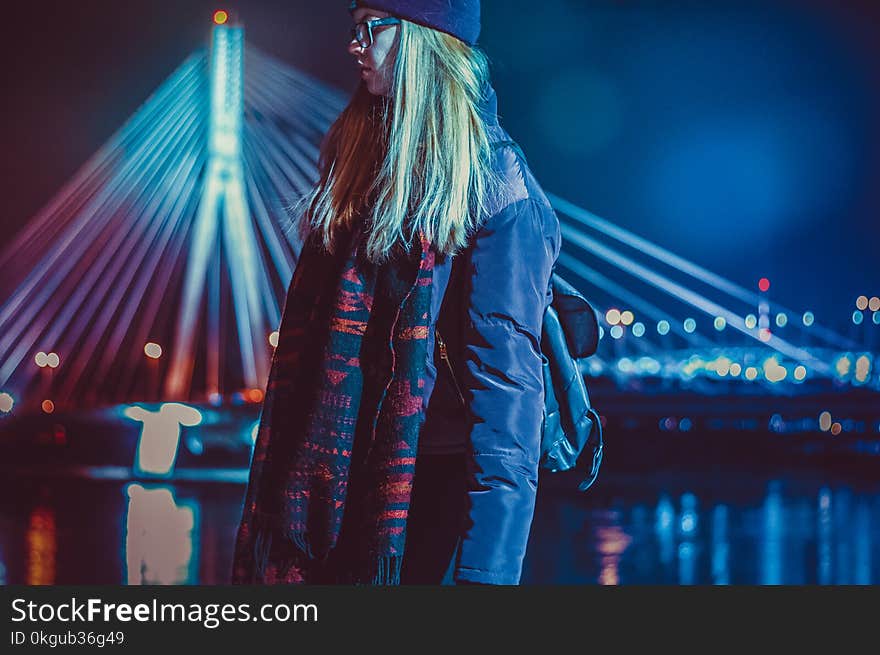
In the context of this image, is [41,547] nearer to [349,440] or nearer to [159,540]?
[159,540]

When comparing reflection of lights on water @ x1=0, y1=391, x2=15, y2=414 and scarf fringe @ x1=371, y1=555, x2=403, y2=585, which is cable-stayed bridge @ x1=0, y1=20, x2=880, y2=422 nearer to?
reflection of lights on water @ x1=0, y1=391, x2=15, y2=414

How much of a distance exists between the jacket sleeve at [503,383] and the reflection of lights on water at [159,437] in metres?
10.8

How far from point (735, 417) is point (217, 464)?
13815 mm

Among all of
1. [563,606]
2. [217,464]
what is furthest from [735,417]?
[563,606]

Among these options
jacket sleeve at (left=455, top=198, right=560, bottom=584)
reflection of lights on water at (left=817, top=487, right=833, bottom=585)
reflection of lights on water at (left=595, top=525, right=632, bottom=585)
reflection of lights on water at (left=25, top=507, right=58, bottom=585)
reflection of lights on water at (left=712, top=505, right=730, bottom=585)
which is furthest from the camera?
reflection of lights on water at (left=817, top=487, right=833, bottom=585)

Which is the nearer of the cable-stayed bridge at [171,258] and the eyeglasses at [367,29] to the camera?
the eyeglasses at [367,29]

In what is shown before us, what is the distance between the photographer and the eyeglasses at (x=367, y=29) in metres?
1.52

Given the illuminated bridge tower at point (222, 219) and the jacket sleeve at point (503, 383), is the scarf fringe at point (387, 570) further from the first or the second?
the illuminated bridge tower at point (222, 219)

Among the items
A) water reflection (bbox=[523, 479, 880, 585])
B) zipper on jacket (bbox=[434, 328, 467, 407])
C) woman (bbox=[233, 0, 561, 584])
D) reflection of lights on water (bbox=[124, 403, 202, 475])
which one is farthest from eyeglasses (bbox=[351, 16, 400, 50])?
reflection of lights on water (bbox=[124, 403, 202, 475])

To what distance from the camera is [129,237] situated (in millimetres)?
19500

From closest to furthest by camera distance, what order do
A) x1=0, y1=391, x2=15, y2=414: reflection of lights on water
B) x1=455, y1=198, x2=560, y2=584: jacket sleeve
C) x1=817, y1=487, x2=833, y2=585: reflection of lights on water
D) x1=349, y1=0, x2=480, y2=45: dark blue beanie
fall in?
x1=455, y1=198, x2=560, y2=584: jacket sleeve → x1=349, y1=0, x2=480, y2=45: dark blue beanie → x1=817, y1=487, x2=833, y2=585: reflection of lights on water → x1=0, y1=391, x2=15, y2=414: reflection of lights on water

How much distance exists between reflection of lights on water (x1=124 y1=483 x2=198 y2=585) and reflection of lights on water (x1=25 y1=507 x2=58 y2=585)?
16.4 inches

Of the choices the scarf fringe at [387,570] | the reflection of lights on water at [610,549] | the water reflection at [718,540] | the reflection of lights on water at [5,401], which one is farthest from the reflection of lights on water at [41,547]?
the reflection of lights on water at [5,401]

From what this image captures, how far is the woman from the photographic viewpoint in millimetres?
1425
